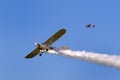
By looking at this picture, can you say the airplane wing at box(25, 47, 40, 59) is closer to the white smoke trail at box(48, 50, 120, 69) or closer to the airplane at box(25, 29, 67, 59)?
the airplane at box(25, 29, 67, 59)

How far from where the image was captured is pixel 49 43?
73.8m

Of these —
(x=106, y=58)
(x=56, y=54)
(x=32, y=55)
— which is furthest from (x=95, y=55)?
(x=32, y=55)

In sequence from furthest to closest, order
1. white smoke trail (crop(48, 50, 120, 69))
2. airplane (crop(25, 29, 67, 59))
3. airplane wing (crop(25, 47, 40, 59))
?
airplane wing (crop(25, 47, 40, 59)) < airplane (crop(25, 29, 67, 59)) < white smoke trail (crop(48, 50, 120, 69))

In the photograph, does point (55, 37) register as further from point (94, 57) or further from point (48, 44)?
point (94, 57)

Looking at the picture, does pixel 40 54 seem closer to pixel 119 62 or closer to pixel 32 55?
pixel 32 55

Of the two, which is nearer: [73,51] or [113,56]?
[113,56]

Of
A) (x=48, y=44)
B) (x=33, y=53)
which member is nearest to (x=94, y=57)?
(x=48, y=44)

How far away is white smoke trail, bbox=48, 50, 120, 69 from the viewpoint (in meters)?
53.0

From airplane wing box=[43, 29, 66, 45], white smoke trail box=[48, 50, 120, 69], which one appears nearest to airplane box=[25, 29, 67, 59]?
airplane wing box=[43, 29, 66, 45]

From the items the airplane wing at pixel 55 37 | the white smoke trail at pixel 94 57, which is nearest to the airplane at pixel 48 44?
the airplane wing at pixel 55 37

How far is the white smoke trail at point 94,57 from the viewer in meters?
53.0

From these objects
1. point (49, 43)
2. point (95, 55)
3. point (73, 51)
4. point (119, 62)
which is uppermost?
point (49, 43)

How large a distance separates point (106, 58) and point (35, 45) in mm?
19367

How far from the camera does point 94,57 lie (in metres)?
60.3
